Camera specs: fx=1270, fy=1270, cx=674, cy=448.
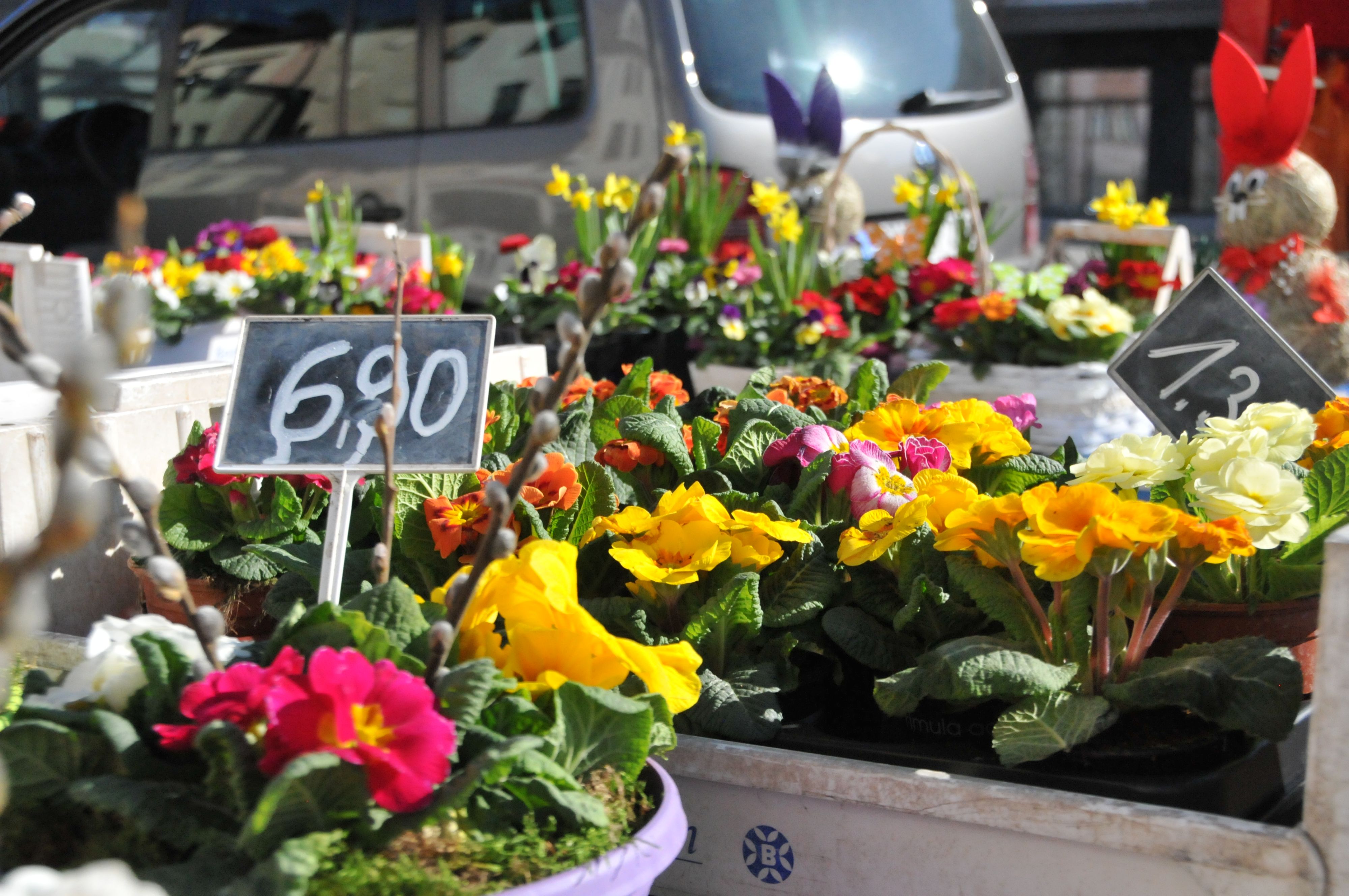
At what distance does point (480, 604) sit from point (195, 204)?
3.65 metres

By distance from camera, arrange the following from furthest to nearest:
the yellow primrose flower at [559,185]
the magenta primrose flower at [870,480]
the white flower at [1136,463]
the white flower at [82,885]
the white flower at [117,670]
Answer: the yellow primrose flower at [559,185]
the magenta primrose flower at [870,480]
the white flower at [1136,463]
the white flower at [117,670]
the white flower at [82,885]

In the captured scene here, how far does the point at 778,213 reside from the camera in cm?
292

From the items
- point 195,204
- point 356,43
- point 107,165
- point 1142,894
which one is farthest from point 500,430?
point 107,165

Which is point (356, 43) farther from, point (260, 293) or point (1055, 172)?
point (1055, 172)

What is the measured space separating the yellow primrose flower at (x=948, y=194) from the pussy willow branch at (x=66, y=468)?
2.56m

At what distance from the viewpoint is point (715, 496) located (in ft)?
3.99

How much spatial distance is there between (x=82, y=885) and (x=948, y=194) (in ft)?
9.00

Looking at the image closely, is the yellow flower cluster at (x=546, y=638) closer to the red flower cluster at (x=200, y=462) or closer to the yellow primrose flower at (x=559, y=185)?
the red flower cluster at (x=200, y=462)

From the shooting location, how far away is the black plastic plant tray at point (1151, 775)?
3.13 ft

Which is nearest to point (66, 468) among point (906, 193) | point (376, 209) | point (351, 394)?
point (351, 394)

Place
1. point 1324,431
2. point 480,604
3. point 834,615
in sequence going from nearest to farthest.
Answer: point 480,604, point 834,615, point 1324,431

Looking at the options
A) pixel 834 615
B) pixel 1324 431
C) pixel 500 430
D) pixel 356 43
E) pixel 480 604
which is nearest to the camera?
pixel 480 604

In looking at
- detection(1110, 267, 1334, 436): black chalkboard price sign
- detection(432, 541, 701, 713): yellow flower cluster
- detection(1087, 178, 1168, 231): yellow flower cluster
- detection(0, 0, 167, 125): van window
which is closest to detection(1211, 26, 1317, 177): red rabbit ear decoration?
detection(1087, 178, 1168, 231): yellow flower cluster

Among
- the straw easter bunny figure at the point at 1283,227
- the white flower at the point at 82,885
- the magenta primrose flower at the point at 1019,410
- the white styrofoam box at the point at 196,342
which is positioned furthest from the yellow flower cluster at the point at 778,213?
the white flower at the point at 82,885
